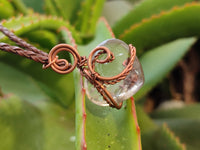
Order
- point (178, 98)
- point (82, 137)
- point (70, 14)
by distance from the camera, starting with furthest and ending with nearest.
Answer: point (178, 98), point (70, 14), point (82, 137)

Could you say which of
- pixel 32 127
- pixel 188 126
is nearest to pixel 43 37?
pixel 32 127

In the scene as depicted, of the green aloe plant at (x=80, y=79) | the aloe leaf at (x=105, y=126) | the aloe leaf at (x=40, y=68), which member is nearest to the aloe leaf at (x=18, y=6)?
the green aloe plant at (x=80, y=79)

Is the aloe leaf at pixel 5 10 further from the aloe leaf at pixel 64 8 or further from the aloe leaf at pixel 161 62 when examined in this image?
the aloe leaf at pixel 161 62

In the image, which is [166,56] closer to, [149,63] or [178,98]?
[149,63]

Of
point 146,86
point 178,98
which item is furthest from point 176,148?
point 178,98

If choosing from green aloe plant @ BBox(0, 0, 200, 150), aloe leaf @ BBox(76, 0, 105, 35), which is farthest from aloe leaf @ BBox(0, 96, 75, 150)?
aloe leaf @ BBox(76, 0, 105, 35)

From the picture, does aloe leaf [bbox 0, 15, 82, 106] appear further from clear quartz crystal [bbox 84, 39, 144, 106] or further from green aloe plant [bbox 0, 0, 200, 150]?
clear quartz crystal [bbox 84, 39, 144, 106]

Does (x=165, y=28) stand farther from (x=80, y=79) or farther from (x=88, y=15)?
(x=80, y=79)
